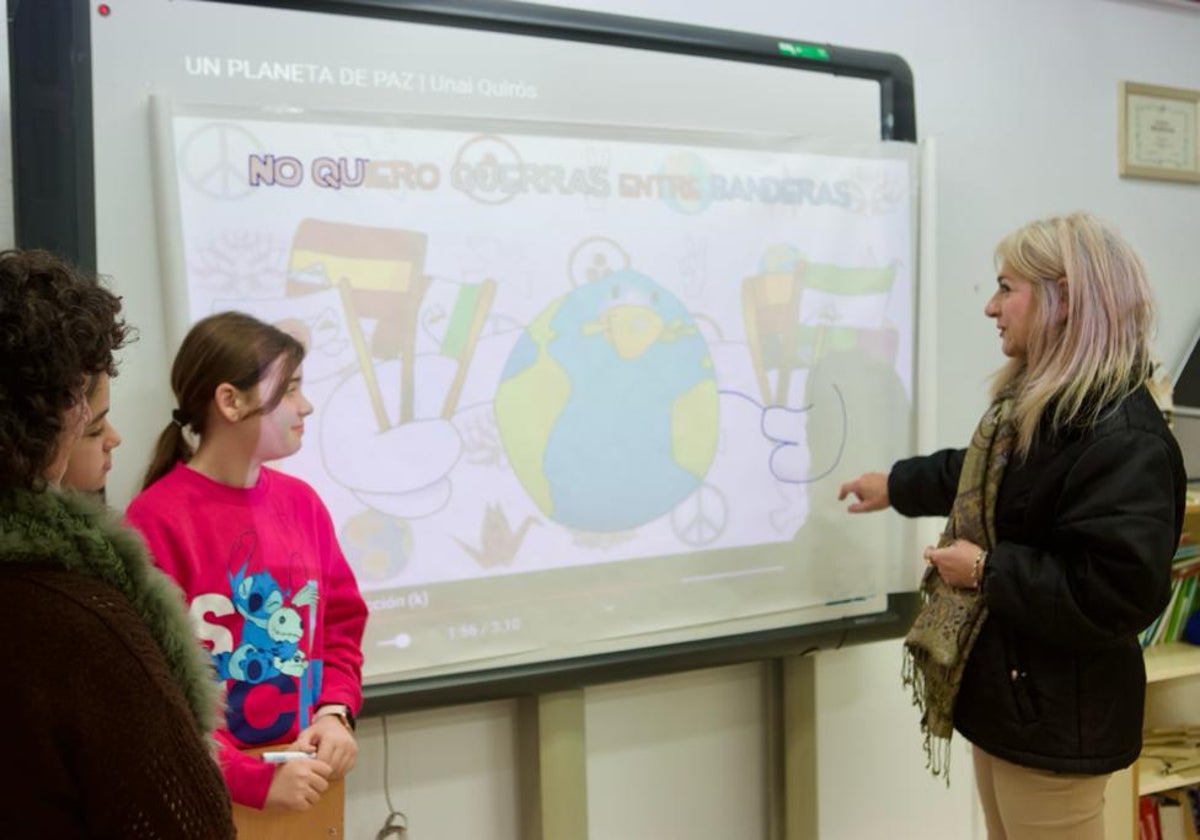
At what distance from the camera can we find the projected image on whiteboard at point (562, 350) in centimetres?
176

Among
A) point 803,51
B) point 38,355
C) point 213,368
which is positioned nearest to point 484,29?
point 803,51

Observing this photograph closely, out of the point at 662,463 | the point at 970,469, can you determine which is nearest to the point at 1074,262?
the point at 970,469

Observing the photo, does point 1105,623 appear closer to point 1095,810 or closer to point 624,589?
point 1095,810

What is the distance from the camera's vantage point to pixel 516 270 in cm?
192

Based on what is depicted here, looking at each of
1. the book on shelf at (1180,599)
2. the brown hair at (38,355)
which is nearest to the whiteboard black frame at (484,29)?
the brown hair at (38,355)

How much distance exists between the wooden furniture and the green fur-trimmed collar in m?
0.53

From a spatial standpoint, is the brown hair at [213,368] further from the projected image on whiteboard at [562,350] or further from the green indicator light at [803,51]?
the green indicator light at [803,51]

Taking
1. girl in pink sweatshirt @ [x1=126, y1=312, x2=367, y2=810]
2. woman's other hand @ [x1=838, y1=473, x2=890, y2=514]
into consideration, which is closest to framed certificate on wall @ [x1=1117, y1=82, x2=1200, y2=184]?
woman's other hand @ [x1=838, y1=473, x2=890, y2=514]

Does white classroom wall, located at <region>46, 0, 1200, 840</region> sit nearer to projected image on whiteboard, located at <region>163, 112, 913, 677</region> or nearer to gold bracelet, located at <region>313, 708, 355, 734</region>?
projected image on whiteboard, located at <region>163, 112, 913, 677</region>

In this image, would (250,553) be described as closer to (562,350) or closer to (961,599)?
(562,350)

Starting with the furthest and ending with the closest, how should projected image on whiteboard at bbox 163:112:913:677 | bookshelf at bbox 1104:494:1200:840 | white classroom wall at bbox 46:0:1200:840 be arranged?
bookshelf at bbox 1104:494:1200:840 < white classroom wall at bbox 46:0:1200:840 < projected image on whiteboard at bbox 163:112:913:677

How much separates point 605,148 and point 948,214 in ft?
3.26

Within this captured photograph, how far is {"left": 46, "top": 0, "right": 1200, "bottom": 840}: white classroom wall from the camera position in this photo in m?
2.09
